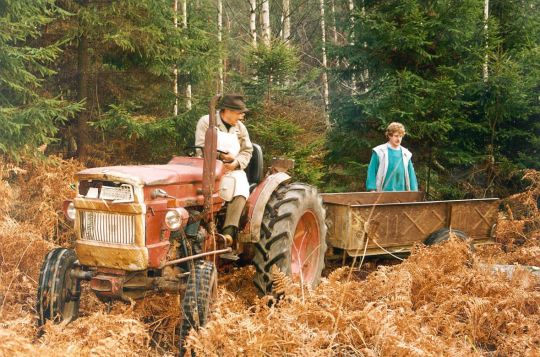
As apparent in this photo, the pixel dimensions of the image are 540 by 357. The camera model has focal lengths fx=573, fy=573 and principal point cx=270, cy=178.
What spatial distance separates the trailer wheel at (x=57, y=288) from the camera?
4.36 meters

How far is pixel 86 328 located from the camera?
4332mm

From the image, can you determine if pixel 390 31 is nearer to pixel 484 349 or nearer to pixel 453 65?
pixel 453 65

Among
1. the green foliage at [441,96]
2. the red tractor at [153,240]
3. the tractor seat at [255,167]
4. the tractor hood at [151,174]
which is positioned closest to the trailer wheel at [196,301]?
the red tractor at [153,240]

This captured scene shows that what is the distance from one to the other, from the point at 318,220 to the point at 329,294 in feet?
3.80

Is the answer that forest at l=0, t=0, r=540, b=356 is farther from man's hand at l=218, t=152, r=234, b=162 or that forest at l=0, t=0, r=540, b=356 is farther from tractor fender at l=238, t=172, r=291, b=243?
man's hand at l=218, t=152, r=234, b=162

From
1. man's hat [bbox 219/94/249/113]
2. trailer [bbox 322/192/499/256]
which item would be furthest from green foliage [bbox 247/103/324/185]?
man's hat [bbox 219/94/249/113]

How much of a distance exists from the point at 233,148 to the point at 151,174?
1033 mm

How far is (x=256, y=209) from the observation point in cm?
504

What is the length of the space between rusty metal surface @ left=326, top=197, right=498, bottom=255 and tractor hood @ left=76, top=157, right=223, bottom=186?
182cm

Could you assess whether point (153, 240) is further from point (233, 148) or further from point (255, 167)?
point (255, 167)

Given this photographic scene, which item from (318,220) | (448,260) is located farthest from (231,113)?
(448,260)

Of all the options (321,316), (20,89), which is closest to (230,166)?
(321,316)

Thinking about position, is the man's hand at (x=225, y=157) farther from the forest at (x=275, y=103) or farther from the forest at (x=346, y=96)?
the forest at (x=346, y=96)

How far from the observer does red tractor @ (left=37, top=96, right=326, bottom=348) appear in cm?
411
